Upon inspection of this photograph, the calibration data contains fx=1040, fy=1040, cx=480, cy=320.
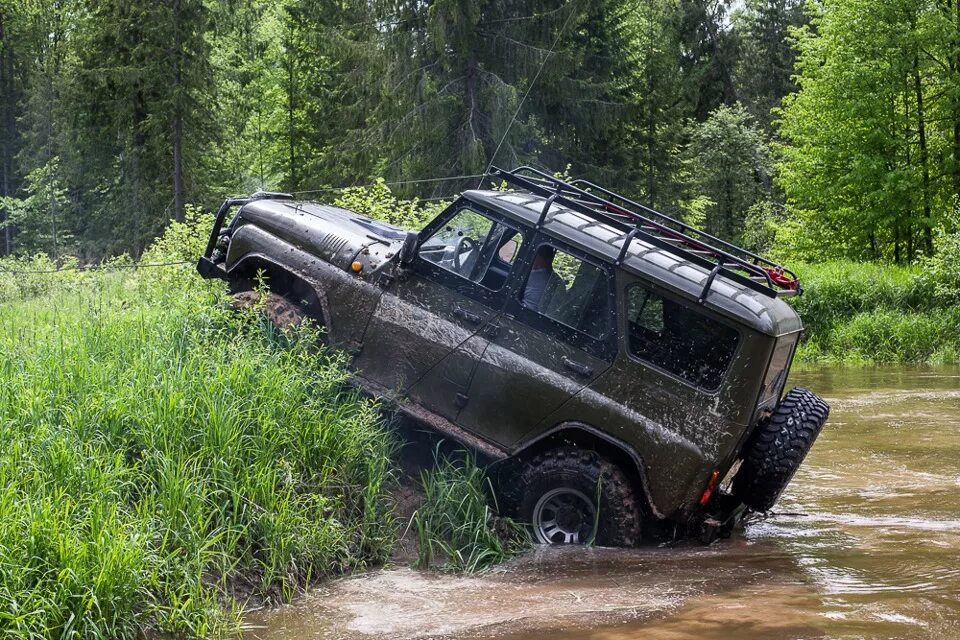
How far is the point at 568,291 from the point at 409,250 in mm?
1201

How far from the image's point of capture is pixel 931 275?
2084 centimetres

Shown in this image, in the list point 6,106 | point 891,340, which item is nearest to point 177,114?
point 891,340

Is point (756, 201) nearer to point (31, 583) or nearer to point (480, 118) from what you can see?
point (480, 118)

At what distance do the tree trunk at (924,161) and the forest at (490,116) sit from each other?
0.06 metres

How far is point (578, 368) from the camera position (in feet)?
22.9

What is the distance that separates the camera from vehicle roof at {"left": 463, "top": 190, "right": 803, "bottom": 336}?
6.64 meters

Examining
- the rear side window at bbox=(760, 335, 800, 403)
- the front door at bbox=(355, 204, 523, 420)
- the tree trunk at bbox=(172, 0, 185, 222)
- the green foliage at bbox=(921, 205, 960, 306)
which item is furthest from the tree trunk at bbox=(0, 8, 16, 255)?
the rear side window at bbox=(760, 335, 800, 403)

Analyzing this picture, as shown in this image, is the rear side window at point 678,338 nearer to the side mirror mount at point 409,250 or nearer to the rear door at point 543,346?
the rear door at point 543,346

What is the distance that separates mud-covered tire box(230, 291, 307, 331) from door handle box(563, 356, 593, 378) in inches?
80.1

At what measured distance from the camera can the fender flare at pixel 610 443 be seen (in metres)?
6.82

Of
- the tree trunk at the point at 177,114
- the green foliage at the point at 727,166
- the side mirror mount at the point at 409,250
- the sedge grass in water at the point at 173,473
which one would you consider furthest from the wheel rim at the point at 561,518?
the green foliage at the point at 727,166

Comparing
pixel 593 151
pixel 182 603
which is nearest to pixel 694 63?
pixel 593 151

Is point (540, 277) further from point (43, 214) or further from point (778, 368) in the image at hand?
point (43, 214)

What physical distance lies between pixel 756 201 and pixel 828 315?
62.4 feet
